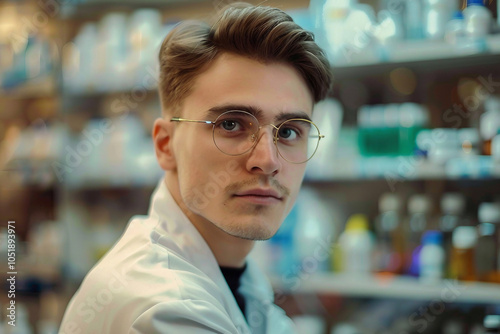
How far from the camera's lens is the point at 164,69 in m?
1.09

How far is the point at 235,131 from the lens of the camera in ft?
3.16

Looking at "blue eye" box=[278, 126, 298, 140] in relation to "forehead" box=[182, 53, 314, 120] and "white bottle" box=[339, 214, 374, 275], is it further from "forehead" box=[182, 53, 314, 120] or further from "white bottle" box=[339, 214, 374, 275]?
"white bottle" box=[339, 214, 374, 275]

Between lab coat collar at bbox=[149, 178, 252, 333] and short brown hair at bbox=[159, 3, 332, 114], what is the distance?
231mm

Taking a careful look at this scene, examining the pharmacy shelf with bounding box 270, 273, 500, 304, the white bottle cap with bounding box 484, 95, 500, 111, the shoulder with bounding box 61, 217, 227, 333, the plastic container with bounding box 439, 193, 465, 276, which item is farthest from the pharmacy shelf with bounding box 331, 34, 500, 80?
the shoulder with bounding box 61, 217, 227, 333

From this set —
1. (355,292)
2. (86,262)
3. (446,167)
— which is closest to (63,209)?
(86,262)

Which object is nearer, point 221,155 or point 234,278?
point 221,155

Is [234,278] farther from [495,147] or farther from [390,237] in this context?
[495,147]

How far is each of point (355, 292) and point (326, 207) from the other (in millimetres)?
414

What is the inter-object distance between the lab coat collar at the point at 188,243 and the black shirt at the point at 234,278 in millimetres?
107

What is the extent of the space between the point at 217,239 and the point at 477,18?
126cm

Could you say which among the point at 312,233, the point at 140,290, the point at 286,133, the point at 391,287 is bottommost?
the point at 391,287

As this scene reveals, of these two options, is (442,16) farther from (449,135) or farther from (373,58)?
(449,135)

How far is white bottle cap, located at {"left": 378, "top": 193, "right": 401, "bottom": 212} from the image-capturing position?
6.37 feet

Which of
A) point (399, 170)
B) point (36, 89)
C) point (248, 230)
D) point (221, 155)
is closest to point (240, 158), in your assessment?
point (221, 155)
